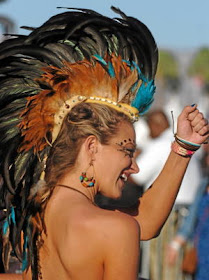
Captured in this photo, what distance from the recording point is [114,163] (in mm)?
2904

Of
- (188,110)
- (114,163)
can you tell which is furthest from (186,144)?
(114,163)

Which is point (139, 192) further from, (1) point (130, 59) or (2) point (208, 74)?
(2) point (208, 74)

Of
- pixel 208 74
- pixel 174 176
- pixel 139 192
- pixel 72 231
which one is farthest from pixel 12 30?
pixel 208 74

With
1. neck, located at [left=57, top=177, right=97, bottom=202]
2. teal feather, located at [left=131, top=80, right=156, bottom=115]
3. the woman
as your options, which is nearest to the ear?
the woman

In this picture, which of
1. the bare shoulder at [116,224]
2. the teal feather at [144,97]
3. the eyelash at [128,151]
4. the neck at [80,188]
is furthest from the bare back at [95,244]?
the teal feather at [144,97]

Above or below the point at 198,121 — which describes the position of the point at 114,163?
below

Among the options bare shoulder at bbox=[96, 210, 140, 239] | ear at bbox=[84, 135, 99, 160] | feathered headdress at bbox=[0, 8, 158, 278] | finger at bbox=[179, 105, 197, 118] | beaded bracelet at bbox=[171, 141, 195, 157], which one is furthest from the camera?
beaded bracelet at bbox=[171, 141, 195, 157]

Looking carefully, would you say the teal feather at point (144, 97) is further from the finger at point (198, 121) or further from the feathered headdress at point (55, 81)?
the finger at point (198, 121)

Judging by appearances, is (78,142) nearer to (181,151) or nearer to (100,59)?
(100,59)

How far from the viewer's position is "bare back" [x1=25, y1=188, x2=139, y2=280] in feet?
8.68

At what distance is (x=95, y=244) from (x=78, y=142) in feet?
1.43

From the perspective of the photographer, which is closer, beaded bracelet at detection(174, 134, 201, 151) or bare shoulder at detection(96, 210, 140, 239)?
bare shoulder at detection(96, 210, 140, 239)

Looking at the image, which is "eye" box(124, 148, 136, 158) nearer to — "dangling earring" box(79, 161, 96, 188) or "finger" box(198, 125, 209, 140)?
"dangling earring" box(79, 161, 96, 188)

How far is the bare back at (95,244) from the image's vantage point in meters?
2.65
